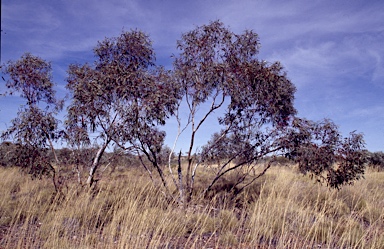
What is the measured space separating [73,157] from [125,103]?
283 cm

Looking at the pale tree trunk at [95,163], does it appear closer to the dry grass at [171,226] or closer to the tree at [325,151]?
the dry grass at [171,226]

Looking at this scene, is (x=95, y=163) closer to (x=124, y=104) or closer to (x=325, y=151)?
(x=124, y=104)

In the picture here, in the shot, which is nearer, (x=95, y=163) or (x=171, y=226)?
(x=171, y=226)

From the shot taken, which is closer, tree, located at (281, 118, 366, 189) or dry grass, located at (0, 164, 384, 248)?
dry grass, located at (0, 164, 384, 248)

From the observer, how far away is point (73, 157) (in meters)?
9.25

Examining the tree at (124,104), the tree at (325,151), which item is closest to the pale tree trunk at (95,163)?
the tree at (124,104)

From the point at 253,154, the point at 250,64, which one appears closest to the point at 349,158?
the point at 253,154

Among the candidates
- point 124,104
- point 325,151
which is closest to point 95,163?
point 124,104

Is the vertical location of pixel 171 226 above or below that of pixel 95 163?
below

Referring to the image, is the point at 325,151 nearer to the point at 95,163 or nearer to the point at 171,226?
the point at 171,226

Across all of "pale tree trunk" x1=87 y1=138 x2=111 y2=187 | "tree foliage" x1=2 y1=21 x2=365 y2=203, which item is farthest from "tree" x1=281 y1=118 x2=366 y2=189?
"pale tree trunk" x1=87 y1=138 x2=111 y2=187

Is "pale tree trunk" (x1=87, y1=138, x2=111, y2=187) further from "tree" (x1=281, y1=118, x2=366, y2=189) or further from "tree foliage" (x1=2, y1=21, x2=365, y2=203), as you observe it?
"tree" (x1=281, y1=118, x2=366, y2=189)

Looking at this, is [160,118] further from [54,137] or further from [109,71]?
[54,137]

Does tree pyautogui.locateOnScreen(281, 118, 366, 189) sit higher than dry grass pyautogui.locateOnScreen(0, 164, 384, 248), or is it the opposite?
tree pyautogui.locateOnScreen(281, 118, 366, 189)
